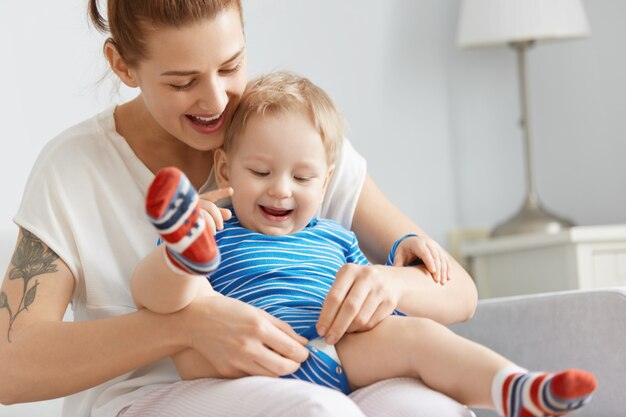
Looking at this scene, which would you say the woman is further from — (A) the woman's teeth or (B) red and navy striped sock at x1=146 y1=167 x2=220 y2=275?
(B) red and navy striped sock at x1=146 y1=167 x2=220 y2=275

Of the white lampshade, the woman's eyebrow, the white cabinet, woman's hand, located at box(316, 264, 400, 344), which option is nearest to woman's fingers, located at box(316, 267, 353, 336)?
woman's hand, located at box(316, 264, 400, 344)

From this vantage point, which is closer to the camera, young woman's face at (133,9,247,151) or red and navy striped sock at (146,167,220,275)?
red and navy striped sock at (146,167,220,275)

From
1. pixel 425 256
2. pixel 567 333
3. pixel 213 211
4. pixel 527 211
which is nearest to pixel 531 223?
pixel 527 211

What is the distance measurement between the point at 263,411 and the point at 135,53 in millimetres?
595

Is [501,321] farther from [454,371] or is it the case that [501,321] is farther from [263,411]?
[263,411]

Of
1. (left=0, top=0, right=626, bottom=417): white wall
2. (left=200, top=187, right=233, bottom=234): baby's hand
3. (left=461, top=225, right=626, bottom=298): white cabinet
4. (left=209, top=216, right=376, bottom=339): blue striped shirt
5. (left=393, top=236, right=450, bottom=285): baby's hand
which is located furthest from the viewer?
(left=0, top=0, right=626, bottom=417): white wall

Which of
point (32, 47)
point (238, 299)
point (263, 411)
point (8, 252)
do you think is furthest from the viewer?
point (32, 47)

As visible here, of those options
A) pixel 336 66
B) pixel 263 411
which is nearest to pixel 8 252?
pixel 263 411

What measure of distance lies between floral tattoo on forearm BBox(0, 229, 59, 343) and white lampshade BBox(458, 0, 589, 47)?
5.42 ft

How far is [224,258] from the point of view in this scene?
1428 millimetres

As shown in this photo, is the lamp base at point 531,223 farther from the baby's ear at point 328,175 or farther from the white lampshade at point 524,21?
the baby's ear at point 328,175

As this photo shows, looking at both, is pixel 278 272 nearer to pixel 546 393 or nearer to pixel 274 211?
pixel 274 211

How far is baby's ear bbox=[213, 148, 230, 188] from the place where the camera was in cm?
151

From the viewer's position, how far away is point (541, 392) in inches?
42.2
